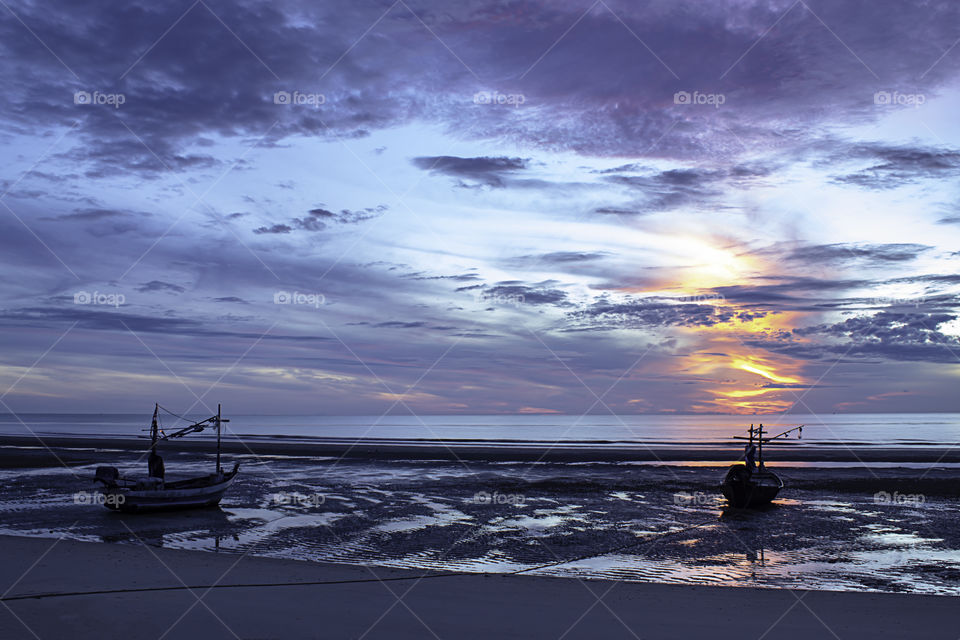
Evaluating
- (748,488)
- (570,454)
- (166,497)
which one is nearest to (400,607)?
(166,497)

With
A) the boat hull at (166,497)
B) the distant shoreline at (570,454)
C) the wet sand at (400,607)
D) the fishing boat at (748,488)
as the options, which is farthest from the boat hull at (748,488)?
the distant shoreline at (570,454)

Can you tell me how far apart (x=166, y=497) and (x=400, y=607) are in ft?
67.2

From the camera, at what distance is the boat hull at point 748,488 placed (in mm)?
33375

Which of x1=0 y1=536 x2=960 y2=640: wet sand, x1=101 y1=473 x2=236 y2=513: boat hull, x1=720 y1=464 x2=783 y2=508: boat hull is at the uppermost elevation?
x1=720 y1=464 x2=783 y2=508: boat hull

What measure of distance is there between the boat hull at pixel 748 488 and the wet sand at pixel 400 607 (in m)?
17.3

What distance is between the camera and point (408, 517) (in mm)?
29469

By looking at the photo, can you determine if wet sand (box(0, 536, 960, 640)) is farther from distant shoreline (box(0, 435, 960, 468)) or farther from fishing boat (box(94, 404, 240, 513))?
distant shoreline (box(0, 435, 960, 468))

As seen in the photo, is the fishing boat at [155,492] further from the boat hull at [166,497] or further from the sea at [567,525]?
the sea at [567,525]

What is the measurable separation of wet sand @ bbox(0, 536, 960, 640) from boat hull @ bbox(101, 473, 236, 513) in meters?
11.3

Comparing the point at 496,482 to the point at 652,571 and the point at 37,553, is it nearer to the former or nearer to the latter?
the point at 652,571

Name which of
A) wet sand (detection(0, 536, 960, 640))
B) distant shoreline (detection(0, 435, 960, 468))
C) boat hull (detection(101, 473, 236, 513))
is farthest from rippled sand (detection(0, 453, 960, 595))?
distant shoreline (detection(0, 435, 960, 468))

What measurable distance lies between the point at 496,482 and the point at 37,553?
2825 cm

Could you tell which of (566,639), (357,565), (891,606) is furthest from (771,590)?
(357,565)

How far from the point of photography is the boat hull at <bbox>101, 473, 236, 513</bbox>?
29.7 m
